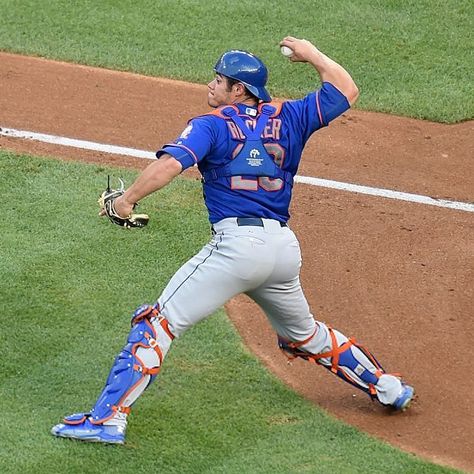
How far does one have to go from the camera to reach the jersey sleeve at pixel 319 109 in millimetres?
6406

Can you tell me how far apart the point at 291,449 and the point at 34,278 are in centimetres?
237

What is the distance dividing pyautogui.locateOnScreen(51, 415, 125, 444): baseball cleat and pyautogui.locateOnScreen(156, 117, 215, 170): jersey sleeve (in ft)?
4.59

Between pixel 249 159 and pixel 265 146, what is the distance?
0.38 ft

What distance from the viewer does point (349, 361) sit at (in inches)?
265

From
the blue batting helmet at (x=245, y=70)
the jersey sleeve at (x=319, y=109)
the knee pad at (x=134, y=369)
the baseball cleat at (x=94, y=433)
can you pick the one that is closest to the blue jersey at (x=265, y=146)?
the jersey sleeve at (x=319, y=109)

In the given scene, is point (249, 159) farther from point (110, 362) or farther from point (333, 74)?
point (110, 362)

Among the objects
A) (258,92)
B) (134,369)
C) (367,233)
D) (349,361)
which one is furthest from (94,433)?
(367,233)

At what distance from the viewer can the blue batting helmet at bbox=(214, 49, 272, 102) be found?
6.32 meters

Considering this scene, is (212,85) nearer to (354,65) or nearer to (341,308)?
(341,308)

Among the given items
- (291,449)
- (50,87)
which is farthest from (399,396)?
(50,87)

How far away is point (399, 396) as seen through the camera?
669 cm

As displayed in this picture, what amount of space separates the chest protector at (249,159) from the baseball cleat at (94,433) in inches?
54.4

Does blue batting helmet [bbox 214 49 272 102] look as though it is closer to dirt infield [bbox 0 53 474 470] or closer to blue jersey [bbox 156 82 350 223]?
blue jersey [bbox 156 82 350 223]

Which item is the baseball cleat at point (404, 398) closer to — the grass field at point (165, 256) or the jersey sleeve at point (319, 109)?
the grass field at point (165, 256)
